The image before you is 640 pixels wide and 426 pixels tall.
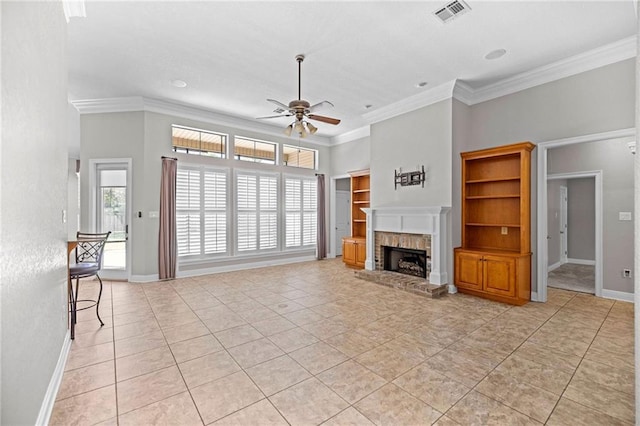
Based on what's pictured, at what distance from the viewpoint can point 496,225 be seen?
15.8 ft

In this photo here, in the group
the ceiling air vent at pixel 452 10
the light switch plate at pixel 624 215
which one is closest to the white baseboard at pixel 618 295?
the light switch plate at pixel 624 215

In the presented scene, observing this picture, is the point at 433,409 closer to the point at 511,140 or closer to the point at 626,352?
the point at 626,352

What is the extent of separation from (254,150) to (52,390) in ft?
19.3

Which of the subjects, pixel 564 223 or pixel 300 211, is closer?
pixel 564 223

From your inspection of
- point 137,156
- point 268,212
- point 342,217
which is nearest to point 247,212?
point 268,212

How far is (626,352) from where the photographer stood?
2832 millimetres

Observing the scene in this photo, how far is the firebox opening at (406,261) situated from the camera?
218 inches

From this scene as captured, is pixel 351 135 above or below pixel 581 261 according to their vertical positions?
above

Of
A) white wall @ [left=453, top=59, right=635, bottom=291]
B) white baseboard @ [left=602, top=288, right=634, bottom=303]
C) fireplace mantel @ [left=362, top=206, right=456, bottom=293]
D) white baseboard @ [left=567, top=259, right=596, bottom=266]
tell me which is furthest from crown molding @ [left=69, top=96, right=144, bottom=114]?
white baseboard @ [left=567, top=259, right=596, bottom=266]

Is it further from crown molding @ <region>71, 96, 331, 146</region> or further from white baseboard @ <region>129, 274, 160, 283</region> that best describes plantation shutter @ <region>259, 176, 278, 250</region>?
white baseboard @ <region>129, 274, 160, 283</region>

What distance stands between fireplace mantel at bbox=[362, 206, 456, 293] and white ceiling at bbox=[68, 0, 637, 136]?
7.07ft

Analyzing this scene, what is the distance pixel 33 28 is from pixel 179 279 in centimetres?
493

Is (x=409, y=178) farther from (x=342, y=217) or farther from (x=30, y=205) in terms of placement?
(x=30, y=205)

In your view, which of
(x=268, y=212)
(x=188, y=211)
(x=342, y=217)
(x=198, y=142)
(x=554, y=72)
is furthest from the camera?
(x=342, y=217)
